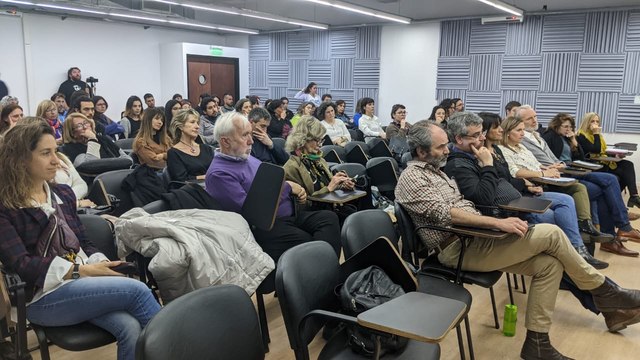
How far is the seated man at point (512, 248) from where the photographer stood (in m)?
2.68

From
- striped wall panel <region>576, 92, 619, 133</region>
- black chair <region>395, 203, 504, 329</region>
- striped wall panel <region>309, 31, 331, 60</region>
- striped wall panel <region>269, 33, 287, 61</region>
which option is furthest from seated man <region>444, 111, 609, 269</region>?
striped wall panel <region>269, 33, 287, 61</region>

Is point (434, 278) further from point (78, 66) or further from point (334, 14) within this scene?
point (78, 66)

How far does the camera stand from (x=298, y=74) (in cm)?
1266

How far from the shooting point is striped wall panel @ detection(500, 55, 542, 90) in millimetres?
9336

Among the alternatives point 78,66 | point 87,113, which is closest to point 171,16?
point 78,66

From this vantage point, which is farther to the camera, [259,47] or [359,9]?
[259,47]

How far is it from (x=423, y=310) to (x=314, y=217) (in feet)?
5.68

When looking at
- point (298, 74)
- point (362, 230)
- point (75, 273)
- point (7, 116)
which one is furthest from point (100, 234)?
point (298, 74)

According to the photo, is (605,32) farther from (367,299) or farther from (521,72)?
(367,299)

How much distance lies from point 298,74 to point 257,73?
1547mm

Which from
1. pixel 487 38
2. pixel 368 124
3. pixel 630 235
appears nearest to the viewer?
pixel 630 235

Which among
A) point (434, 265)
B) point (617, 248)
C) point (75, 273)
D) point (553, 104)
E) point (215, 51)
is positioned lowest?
point (617, 248)

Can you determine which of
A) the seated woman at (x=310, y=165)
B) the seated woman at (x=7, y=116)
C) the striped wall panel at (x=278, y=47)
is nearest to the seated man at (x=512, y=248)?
the seated woman at (x=310, y=165)

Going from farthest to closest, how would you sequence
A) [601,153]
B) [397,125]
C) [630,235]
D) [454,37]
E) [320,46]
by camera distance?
1. [320,46]
2. [454,37]
3. [397,125]
4. [601,153]
5. [630,235]
